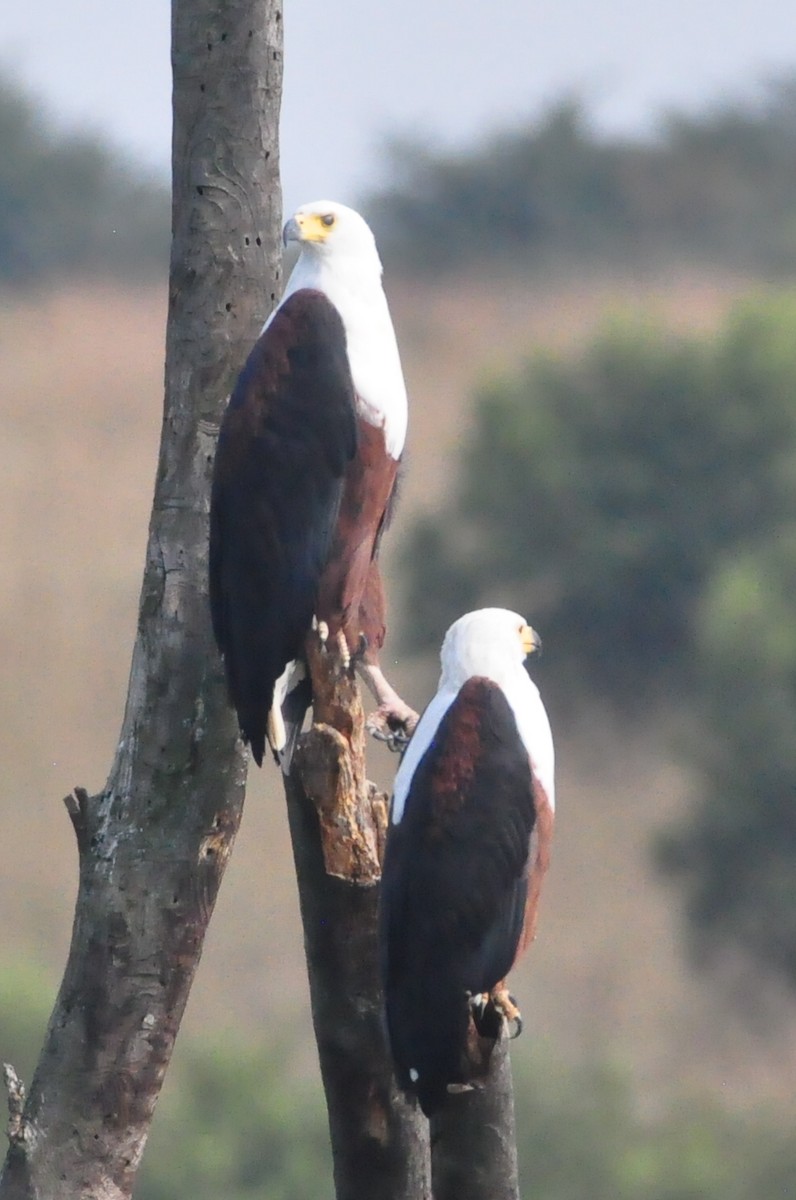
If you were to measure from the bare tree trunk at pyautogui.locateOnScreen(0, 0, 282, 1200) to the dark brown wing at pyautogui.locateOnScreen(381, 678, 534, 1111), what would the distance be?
93 cm

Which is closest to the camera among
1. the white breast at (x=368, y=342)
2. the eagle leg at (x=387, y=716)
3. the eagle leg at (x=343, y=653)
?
the eagle leg at (x=343, y=653)

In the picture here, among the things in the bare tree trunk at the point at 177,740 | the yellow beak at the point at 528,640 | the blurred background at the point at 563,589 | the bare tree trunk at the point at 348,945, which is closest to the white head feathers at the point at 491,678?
the yellow beak at the point at 528,640

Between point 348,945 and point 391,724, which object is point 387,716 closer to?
point 391,724

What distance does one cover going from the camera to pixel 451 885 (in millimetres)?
4582

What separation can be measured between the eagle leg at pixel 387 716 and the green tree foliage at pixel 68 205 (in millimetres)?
30039

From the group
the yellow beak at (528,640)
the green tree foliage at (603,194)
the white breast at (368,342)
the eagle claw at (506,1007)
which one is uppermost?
the green tree foliage at (603,194)

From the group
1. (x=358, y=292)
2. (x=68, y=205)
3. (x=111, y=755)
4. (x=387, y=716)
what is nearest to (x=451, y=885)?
(x=387, y=716)

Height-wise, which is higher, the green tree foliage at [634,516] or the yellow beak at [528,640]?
the green tree foliage at [634,516]

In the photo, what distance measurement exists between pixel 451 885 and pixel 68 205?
1355 inches

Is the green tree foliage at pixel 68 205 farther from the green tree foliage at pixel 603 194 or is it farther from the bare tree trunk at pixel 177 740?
the bare tree trunk at pixel 177 740

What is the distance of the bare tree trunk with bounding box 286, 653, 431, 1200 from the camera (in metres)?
4.68

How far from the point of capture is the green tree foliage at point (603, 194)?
35719mm

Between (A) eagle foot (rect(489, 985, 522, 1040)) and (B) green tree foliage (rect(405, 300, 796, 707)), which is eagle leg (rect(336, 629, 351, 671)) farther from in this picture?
(B) green tree foliage (rect(405, 300, 796, 707))

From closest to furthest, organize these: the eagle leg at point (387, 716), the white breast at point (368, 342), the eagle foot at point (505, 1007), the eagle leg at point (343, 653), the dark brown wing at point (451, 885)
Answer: the dark brown wing at point (451, 885), the eagle foot at point (505, 1007), the eagle leg at point (343, 653), the white breast at point (368, 342), the eagle leg at point (387, 716)
